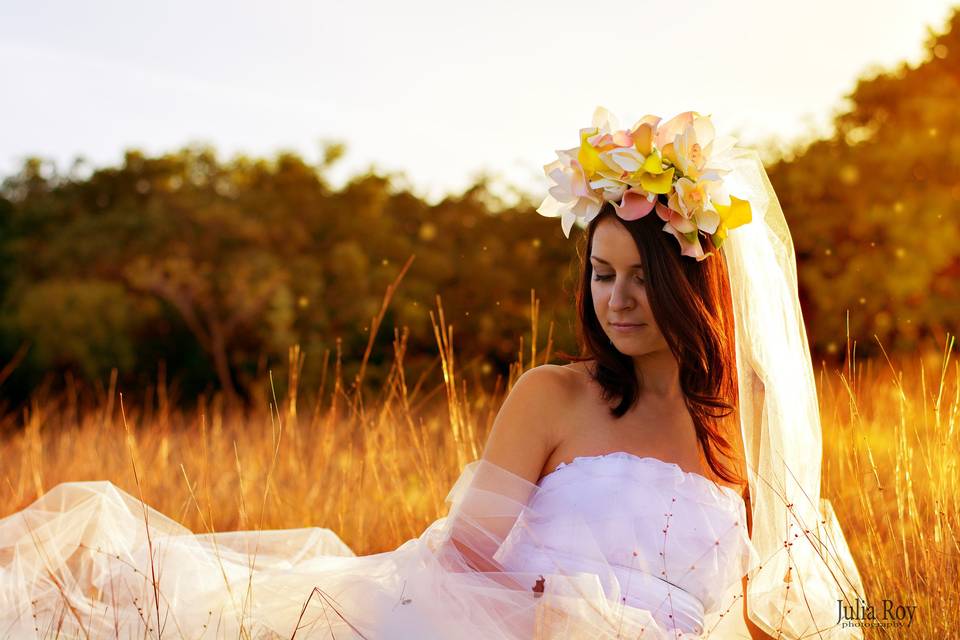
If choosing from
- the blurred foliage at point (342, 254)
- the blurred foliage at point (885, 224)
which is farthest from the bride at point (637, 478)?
the blurred foliage at point (885, 224)

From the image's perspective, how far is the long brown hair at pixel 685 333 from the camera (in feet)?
8.75

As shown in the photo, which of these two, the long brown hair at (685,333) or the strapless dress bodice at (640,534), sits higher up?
the long brown hair at (685,333)

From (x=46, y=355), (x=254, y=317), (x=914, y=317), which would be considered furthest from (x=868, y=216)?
(x=46, y=355)

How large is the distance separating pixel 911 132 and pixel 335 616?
482 inches

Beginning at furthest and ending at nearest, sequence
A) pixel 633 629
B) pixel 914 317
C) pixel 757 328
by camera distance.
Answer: pixel 914 317 → pixel 757 328 → pixel 633 629

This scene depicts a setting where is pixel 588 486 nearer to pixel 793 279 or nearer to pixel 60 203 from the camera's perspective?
pixel 793 279

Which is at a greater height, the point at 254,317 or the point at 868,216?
the point at 868,216

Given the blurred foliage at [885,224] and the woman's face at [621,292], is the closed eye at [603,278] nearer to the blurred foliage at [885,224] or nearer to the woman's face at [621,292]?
the woman's face at [621,292]

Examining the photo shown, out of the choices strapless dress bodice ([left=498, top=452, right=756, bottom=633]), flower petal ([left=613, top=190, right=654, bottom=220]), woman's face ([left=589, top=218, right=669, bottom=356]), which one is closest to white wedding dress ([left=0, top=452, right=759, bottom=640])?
strapless dress bodice ([left=498, top=452, right=756, bottom=633])

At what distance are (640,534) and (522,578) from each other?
0.35 m

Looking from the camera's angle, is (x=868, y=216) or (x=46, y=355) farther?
(x=46, y=355)

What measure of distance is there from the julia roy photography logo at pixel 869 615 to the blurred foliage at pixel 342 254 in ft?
22.1

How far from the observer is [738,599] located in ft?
9.37

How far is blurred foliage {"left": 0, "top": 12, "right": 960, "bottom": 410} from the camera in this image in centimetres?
1181
